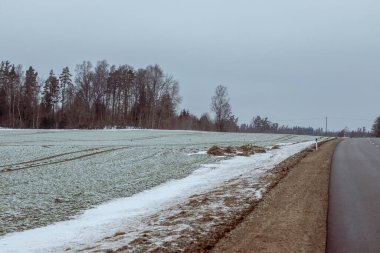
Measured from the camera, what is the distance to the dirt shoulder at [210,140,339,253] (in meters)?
7.60

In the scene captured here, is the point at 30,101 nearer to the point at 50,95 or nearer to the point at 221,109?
the point at 50,95

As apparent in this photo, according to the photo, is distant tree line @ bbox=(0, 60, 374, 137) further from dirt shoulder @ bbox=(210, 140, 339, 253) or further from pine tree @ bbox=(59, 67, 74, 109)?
dirt shoulder @ bbox=(210, 140, 339, 253)

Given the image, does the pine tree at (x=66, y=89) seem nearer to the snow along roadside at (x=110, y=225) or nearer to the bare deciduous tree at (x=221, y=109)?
the bare deciduous tree at (x=221, y=109)

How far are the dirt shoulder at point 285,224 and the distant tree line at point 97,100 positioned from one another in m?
87.7

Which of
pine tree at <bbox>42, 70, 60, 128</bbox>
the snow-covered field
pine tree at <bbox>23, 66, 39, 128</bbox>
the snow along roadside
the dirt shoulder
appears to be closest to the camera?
the dirt shoulder

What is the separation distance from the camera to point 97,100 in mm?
114500

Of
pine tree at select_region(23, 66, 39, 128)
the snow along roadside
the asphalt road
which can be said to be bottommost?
the snow along roadside

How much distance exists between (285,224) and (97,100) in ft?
357

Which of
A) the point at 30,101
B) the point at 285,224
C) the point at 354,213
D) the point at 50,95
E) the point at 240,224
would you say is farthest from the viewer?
the point at 50,95

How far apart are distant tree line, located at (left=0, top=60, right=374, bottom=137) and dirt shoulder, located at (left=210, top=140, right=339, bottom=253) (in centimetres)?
8774

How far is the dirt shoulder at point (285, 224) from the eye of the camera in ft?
24.9

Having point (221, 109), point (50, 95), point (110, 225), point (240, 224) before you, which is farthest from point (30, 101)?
point (240, 224)

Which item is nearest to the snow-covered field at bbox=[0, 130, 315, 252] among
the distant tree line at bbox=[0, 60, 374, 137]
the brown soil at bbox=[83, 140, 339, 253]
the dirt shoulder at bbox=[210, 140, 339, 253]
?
the brown soil at bbox=[83, 140, 339, 253]

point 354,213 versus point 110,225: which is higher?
point 354,213
